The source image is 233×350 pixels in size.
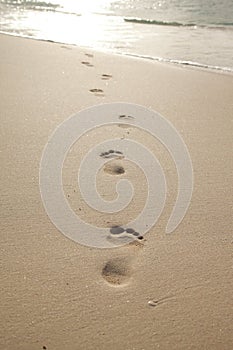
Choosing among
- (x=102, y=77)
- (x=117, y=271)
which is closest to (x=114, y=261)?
(x=117, y=271)

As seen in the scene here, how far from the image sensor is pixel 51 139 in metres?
2.65

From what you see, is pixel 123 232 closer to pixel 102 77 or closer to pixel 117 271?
pixel 117 271

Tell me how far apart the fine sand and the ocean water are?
115 inches

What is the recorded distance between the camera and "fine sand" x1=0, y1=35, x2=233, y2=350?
1410 mm

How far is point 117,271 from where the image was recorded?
1670 mm

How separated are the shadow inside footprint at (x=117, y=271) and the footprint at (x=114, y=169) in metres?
0.69

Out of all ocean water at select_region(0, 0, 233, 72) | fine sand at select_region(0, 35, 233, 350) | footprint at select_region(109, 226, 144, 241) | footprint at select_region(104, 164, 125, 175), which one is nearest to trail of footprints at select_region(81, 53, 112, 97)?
fine sand at select_region(0, 35, 233, 350)

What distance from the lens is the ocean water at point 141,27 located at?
612 cm

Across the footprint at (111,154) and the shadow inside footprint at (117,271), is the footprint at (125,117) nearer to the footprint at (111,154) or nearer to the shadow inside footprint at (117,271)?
the footprint at (111,154)

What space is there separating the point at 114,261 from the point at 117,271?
0.16 feet

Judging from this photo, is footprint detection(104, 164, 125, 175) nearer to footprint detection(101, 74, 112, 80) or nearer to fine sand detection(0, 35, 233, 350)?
fine sand detection(0, 35, 233, 350)

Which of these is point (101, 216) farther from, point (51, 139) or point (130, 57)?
point (130, 57)

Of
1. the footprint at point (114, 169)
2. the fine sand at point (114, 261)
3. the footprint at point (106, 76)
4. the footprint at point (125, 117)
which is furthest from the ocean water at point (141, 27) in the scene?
the footprint at point (114, 169)

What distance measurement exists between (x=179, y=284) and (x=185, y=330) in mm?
209
